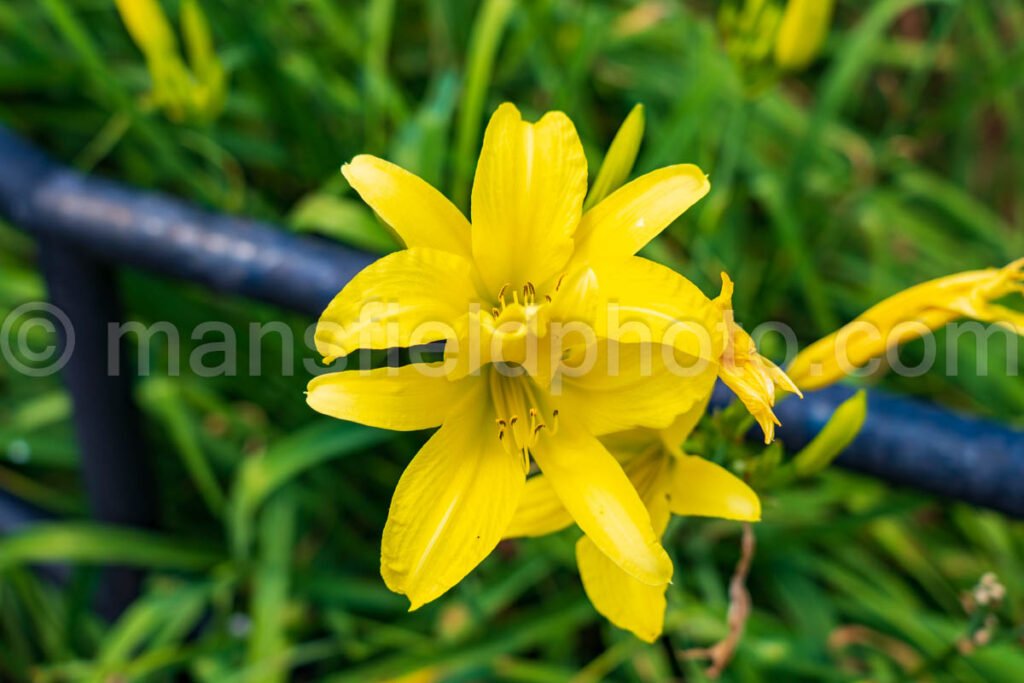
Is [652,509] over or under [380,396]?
under

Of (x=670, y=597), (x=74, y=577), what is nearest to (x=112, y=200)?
(x=74, y=577)

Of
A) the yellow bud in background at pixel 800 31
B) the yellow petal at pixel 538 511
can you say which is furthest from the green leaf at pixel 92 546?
the yellow bud in background at pixel 800 31

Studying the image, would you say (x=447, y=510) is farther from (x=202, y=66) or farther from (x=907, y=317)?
(x=202, y=66)
